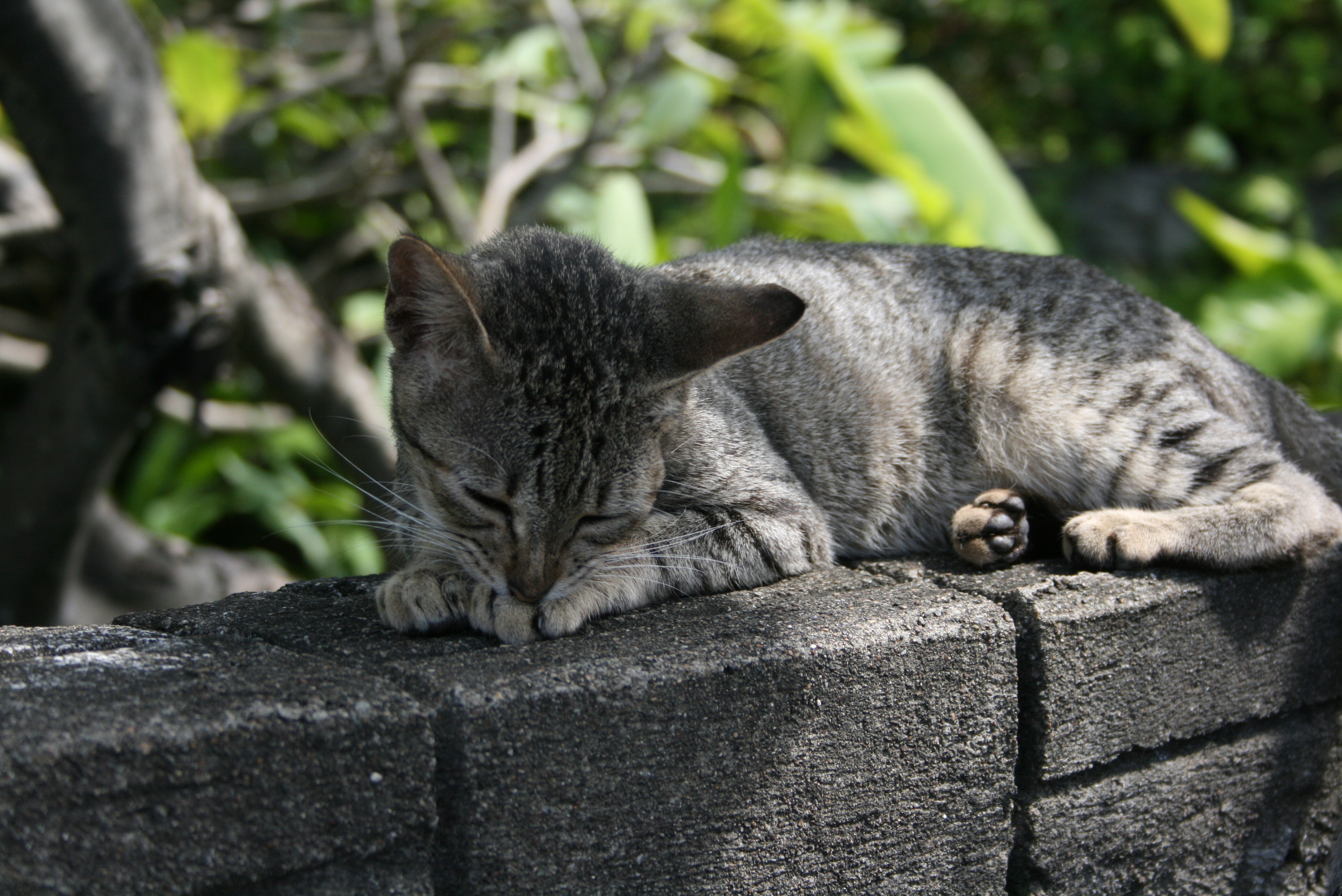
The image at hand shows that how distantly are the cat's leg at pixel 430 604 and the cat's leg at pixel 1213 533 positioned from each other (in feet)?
4.36

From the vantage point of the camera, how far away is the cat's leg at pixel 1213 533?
96.6 inches

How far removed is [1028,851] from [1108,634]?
1.52ft

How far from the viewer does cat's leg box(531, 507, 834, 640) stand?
2271mm

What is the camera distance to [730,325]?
7.59 ft

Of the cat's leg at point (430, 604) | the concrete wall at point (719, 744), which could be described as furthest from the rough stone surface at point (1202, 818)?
the cat's leg at point (430, 604)

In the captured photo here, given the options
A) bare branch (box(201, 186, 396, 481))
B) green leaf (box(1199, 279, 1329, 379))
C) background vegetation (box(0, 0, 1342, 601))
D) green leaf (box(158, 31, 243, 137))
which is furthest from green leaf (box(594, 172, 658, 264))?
green leaf (box(1199, 279, 1329, 379))

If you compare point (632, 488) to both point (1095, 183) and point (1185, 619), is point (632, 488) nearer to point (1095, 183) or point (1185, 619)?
point (1185, 619)

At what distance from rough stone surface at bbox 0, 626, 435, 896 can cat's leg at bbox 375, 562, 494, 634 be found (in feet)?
1.08

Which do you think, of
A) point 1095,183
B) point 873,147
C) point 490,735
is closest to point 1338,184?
point 1095,183

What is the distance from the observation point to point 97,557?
14.8 feet

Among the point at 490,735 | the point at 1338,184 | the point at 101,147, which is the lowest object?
the point at 1338,184

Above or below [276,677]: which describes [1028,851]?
below

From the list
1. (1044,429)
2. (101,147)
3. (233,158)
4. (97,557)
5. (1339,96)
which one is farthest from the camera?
(1339,96)

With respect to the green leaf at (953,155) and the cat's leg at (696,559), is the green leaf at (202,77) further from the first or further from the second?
the green leaf at (953,155)
